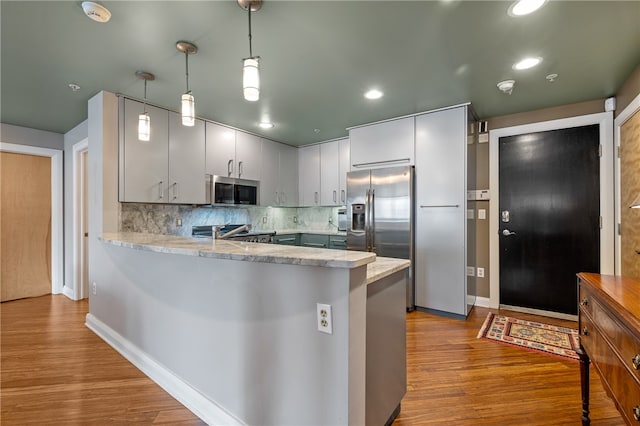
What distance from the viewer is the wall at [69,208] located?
3941 millimetres

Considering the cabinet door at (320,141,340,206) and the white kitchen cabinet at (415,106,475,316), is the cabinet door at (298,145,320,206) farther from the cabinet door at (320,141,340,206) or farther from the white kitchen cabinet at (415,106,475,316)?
the white kitchen cabinet at (415,106,475,316)

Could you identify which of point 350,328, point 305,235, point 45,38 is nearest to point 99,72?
point 45,38

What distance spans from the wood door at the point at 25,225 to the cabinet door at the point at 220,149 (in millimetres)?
2496

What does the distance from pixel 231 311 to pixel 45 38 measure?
2.19 m

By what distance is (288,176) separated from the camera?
498cm

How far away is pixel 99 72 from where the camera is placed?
2.39 m

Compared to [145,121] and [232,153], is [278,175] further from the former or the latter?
[145,121]

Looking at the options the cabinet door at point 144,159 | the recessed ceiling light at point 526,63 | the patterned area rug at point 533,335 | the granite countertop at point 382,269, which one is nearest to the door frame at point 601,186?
the patterned area rug at point 533,335

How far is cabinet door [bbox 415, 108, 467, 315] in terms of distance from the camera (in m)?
3.16

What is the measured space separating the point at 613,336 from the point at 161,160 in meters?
3.72

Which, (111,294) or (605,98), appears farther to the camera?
(605,98)

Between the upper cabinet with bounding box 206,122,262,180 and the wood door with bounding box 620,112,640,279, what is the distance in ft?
13.4

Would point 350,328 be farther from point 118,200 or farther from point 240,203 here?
point 240,203

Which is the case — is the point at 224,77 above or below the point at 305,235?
above
